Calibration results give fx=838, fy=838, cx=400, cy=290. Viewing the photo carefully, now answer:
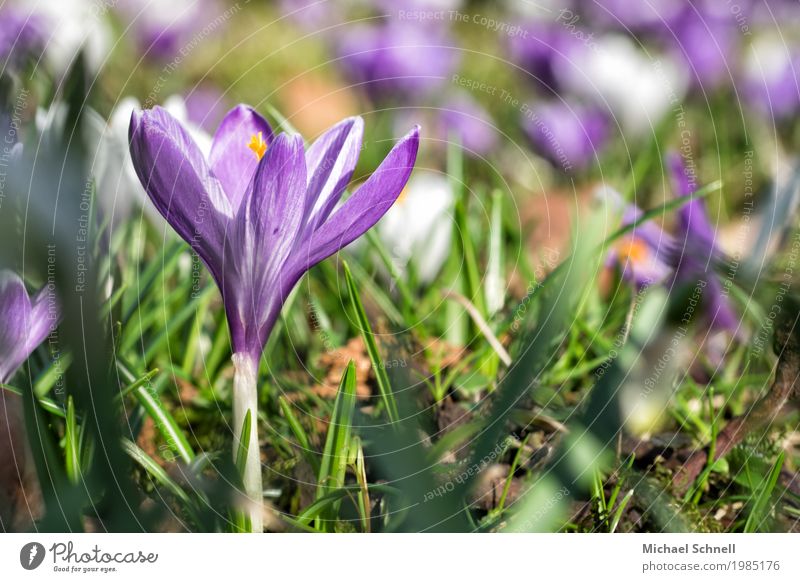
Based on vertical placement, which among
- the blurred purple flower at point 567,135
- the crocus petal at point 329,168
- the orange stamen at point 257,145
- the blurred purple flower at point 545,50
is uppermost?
the blurred purple flower at point 545,50

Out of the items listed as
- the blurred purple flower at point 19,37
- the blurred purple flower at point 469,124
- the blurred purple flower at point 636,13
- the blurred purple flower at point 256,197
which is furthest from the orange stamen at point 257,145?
Answer: the blurred purple flower at point 636,13

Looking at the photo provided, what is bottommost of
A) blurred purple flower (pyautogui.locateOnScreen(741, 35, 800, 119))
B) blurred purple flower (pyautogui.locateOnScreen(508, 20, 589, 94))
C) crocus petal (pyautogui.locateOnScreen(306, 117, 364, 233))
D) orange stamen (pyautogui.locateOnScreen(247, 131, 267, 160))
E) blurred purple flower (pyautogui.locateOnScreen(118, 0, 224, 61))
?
crocus petal (pyautogui.locateOnScreen(306, 117, 364, 233))

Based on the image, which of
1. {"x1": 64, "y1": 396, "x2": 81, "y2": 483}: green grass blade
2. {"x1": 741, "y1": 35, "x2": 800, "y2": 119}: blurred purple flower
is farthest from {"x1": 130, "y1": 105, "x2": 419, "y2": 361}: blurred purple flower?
{"x1": 741, "y1": 35, "x2": 800, "y2": 119}: blurred purple flower

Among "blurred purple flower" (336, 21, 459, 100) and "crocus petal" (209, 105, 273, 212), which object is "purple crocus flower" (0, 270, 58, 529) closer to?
"crocus petal" (209, 105, 273, 212)

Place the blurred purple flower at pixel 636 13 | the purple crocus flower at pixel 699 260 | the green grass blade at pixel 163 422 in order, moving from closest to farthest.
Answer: the green grass blade at pixel 163 422, the purple crocus flower at pixel 699 260, the blurred purple flower at pixel 636 13

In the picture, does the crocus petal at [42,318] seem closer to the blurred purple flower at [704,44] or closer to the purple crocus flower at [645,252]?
the purple crocus flower at [645,252]

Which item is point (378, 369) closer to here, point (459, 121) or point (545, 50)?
point (459, 121)
